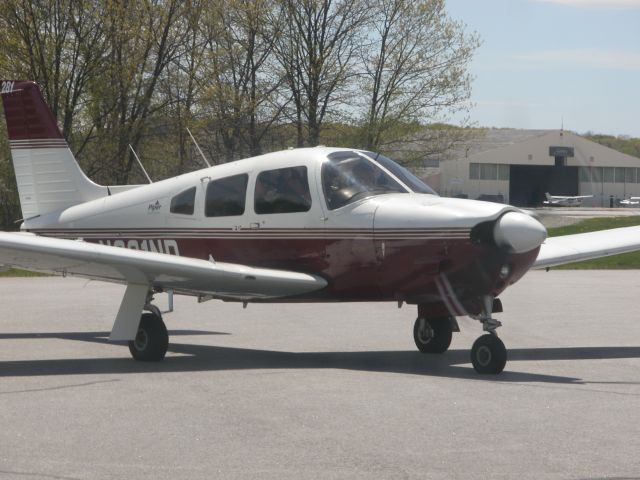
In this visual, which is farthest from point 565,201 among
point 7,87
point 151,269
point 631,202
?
point 151,269

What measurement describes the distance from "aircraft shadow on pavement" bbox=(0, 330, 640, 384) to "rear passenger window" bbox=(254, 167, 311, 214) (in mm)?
1604

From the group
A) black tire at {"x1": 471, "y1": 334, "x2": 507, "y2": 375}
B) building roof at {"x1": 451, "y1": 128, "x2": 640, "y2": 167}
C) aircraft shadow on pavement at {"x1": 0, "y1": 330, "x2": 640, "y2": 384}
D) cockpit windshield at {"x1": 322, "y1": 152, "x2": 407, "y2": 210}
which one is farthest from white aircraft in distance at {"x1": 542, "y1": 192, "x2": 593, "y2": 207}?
black tire at {"x1": 471, "y1": 334, "x2": 507, "y2": 375}

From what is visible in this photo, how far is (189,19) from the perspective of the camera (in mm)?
37375

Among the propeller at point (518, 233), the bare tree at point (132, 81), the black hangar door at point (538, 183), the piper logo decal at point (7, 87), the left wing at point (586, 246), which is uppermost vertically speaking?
the bare tree at point (132, 81)

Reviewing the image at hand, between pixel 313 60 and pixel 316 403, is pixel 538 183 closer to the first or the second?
pixel 313 60

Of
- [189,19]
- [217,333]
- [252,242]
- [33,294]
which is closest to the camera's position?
[252,242]

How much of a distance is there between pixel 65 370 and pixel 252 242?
7.99ft

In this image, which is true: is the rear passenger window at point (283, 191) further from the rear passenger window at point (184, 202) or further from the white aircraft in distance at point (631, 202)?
the white aircraft in distance at point (631, 202)

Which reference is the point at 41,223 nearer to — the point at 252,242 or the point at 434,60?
the point at 252,242

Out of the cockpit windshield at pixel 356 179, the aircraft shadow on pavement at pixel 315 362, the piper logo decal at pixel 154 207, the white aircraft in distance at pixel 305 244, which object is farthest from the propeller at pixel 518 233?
the piper logo decal at pixel 154 207

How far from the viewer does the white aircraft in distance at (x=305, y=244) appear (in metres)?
9.91

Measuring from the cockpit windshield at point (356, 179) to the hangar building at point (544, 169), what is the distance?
242 feet

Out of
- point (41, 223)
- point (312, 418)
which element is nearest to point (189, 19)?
point (41, 223)

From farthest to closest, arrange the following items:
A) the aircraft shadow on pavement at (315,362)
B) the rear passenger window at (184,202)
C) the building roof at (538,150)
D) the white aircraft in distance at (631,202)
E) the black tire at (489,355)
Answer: the white aircraft in distance at (631,202)
the building roof at (538,150)
the rear passenger window at (184,202)
the aircraft shadow on pavement at (315,362)
the black tire at (489,355)
